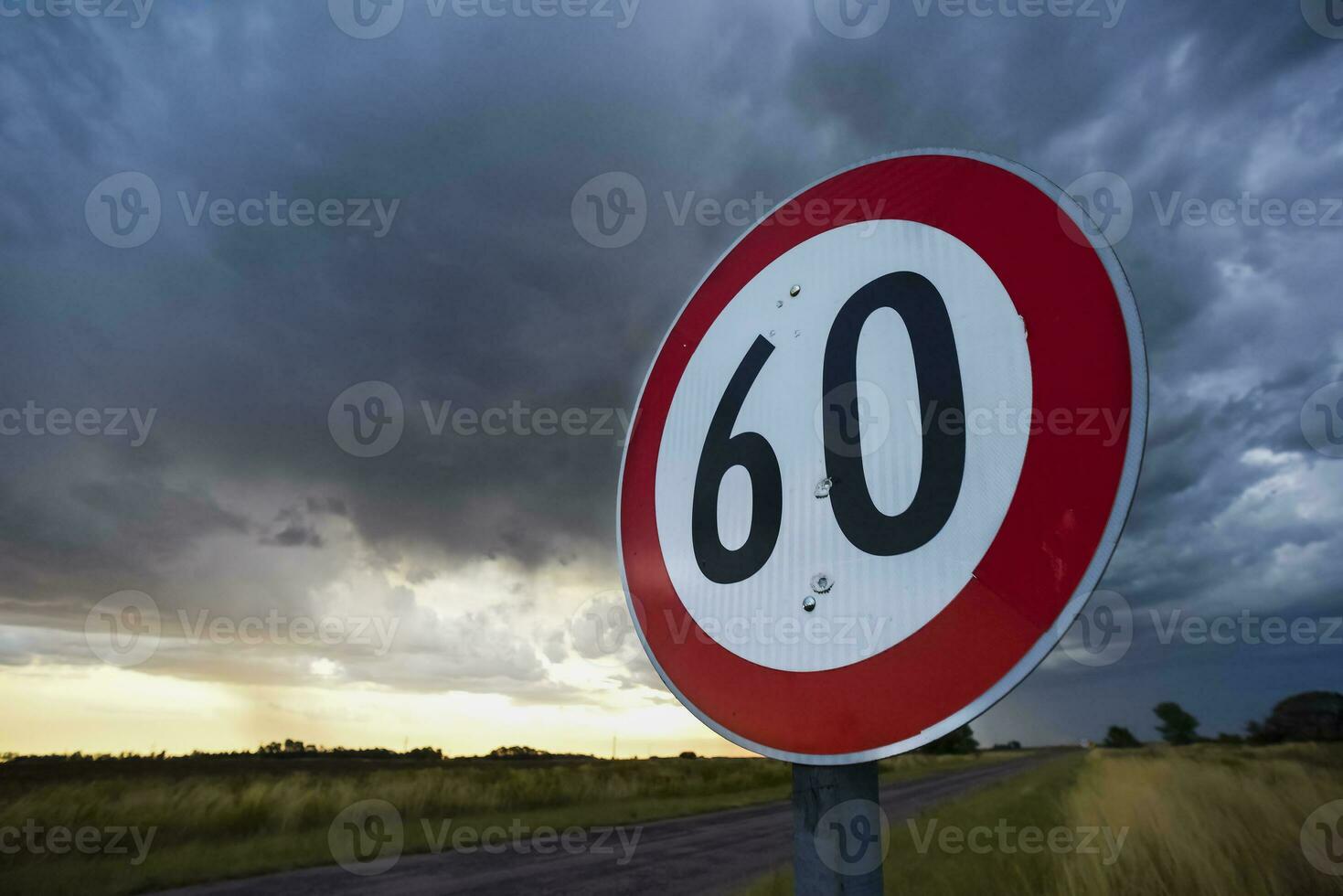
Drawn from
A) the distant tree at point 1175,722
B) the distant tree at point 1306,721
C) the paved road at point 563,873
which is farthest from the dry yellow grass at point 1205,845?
the distant tree at point 1175,722

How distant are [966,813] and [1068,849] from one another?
6.98 m

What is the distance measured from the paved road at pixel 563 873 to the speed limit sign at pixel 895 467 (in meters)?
5.79

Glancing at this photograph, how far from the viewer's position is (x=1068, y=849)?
16.2 feet

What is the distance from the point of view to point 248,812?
31.3 ft

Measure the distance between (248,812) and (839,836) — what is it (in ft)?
37.4

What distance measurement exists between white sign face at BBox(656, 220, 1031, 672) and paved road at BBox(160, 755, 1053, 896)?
19.1ft

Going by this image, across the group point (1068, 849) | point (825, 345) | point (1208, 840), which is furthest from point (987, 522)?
point (1208, 840)

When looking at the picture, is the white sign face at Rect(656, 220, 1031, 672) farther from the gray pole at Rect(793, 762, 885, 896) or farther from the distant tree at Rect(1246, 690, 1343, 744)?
the distant tree at Rect(1246, 690, 1343, 744)

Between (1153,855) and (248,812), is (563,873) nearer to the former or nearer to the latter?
(1153,855)

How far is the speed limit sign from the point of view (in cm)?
99

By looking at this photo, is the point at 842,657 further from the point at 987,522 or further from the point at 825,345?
the point at 825,345

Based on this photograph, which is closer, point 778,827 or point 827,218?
point 827,218

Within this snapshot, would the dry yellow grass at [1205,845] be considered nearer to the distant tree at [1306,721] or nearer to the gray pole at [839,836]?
the gray pole at [839,836]

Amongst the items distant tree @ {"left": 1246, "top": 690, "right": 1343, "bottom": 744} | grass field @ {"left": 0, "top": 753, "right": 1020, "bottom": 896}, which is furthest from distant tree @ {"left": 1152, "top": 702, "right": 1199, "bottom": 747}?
grass field @ {"left": 0, "top": 753, "right": 1020, "bottom": 896}
